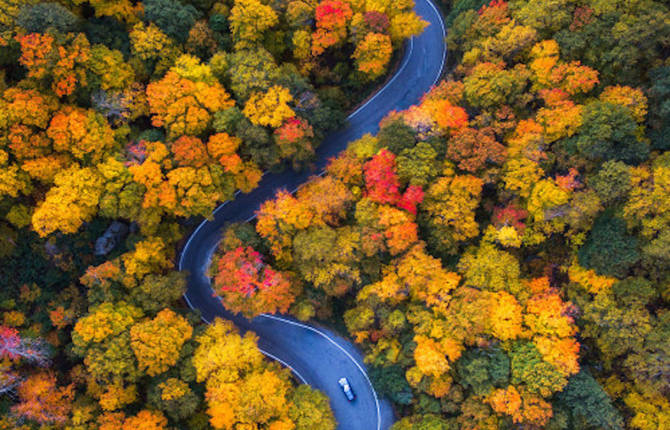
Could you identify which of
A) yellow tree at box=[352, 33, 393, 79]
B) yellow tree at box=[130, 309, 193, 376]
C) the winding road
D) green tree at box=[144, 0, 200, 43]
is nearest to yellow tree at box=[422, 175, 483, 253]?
the winding road

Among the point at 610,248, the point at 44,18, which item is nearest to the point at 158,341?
the point at 44,18

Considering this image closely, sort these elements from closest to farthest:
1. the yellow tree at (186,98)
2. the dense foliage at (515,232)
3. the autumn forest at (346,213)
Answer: the dense foliage at (515,232)
the autumn forest at (346,213)
the yellow tree at (186,98)

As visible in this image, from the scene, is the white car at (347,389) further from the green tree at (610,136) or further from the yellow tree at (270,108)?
the green tree at (610,136)

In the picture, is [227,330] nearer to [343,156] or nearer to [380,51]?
[343,156]

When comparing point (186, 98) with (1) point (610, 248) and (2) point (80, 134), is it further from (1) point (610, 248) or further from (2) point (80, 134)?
(1) point (610, 248)

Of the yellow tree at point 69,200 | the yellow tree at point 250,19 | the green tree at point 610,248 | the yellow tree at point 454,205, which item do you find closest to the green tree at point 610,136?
the green tree at point 610,248

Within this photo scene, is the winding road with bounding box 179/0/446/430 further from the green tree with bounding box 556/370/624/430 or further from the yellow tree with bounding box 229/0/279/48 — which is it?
the green tree with bounding box 556/370/624/430
